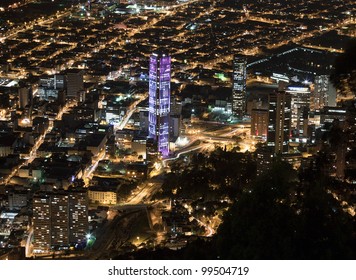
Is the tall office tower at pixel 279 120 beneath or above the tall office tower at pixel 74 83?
above

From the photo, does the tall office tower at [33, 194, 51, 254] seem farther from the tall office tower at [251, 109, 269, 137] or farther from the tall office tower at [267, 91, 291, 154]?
the tall office tower at [251, 109, 269, 137]

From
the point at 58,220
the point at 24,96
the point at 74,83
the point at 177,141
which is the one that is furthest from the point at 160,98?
the point at 74,83

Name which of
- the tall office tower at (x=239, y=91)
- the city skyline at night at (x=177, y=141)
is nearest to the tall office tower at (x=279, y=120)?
the city skyline at night at (x=177, y=141)

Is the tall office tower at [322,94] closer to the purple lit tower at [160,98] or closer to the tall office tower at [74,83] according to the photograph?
the purple lit tower at [160,98]

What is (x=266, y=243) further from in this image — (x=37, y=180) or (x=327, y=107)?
(x=327, y=107)

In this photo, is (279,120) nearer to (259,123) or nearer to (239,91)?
(259,123)

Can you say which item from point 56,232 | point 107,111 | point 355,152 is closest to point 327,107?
point 107,111

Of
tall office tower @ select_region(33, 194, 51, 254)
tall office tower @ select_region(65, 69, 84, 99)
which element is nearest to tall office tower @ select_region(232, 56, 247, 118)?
tall office tower @ select_region(65, 69, 84, 99)
